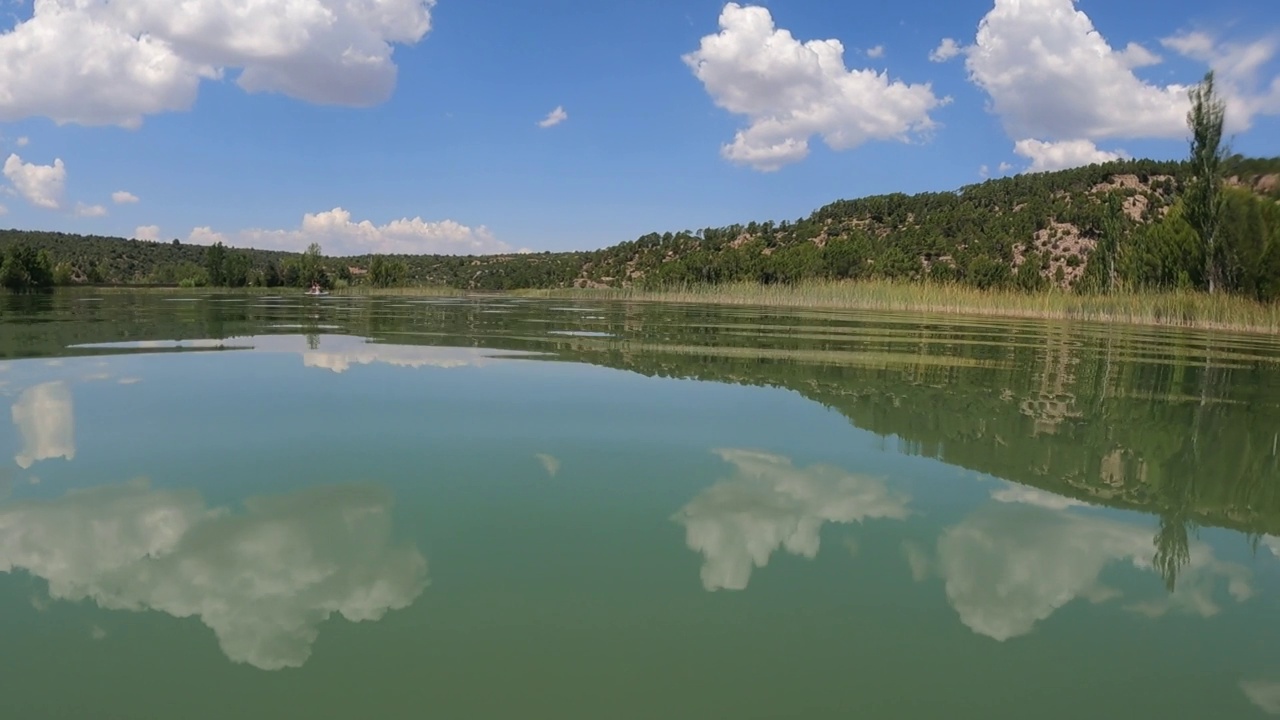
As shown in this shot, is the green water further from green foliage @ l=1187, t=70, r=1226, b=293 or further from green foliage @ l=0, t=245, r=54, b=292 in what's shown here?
green foliage @ l=0, t=245, r=54, b=292

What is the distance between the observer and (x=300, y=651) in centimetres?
262

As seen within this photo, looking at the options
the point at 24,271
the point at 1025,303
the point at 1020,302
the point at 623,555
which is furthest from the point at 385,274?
the point at 623,555

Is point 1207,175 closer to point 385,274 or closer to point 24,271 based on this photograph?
point 24,271

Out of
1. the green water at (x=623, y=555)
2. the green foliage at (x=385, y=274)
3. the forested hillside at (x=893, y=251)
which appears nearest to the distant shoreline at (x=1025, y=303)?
the forested hillside at (x=893, y=251)

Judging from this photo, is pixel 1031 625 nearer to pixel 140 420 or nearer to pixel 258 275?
pixel 140 420

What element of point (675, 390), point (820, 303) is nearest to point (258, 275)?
point (820, 303)

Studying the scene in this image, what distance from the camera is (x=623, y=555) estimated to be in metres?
3.49

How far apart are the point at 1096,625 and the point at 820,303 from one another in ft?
132

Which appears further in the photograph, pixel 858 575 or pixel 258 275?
pixel 258 275

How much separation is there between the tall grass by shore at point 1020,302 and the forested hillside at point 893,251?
14.1 feet

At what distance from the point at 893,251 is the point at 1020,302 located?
45956 millimetres

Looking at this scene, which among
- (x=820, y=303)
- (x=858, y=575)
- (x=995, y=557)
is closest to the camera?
(x=858, y=575)

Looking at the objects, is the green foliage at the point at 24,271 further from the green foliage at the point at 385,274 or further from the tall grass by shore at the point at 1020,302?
the green foliage at the point at 385,274

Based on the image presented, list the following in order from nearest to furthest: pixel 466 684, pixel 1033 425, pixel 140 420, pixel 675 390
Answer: pixel 466 684, pixel 140 420, pixel 1033 425, pixel 675 390
